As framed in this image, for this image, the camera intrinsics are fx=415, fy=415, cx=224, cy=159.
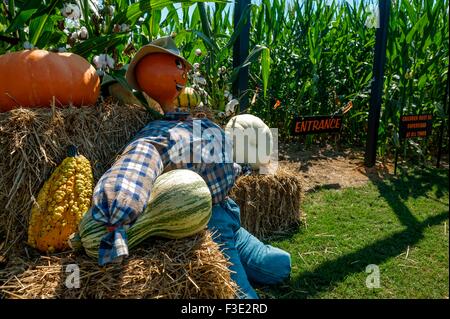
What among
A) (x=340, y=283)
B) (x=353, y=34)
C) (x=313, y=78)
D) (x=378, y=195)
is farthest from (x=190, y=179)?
(x=353, y=34)

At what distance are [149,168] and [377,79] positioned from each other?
3.34m

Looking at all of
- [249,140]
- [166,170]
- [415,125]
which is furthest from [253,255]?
[415,125]

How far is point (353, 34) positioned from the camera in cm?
527

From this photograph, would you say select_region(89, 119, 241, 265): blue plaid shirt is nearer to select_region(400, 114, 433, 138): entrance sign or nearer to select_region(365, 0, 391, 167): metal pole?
select_region(400, 114, 433, 138): entrance sign

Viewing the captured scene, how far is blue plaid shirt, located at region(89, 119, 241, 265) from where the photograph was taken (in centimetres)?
126

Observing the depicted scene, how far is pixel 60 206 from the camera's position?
58.4 inches

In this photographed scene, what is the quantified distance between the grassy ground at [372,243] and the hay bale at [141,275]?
2.27 ft

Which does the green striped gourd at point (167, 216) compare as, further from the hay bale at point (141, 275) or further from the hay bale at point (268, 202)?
the hay bale at point (268, 202)

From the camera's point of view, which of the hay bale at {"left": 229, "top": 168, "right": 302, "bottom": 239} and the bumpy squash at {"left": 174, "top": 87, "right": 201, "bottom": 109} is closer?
the bumpy squash at {"left": 174, "top": 87, "right": 201, "bottom": 109}

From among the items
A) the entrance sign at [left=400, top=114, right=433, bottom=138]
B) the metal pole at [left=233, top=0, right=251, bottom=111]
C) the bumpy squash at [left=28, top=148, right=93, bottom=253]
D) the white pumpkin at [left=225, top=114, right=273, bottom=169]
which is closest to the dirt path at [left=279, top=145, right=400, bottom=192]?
the entrance sign at [left=400, top=114, right=433, bottom=138]

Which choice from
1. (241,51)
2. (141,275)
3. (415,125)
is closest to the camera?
(141,275)

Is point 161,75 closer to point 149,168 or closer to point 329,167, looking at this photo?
point 149,168

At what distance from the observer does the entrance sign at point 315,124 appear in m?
3.24

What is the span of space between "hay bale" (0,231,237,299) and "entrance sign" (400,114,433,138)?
2.90 meters
